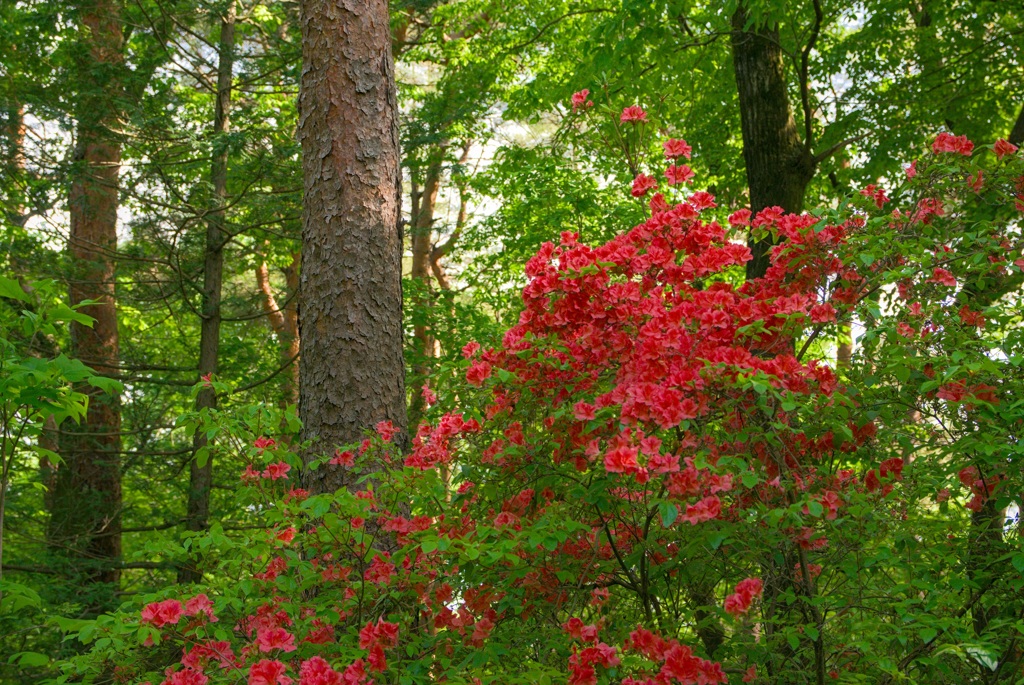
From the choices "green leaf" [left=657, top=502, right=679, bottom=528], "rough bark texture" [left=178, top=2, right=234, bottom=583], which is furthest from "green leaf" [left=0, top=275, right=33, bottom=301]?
Answer: "rough bark texture" [left=178, top=2, right=234, bottom=583]

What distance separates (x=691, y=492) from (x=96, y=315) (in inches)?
324

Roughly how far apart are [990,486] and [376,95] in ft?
10.8

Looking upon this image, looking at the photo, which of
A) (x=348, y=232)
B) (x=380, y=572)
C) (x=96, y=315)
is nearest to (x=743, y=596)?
(x=380, y=572)

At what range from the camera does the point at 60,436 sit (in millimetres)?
8648

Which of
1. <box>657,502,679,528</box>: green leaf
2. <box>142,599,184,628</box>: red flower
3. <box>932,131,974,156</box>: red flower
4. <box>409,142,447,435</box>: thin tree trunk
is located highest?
<box>409,142,447,435</box>: thin tree trunk

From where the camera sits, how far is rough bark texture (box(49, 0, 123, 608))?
777 cm

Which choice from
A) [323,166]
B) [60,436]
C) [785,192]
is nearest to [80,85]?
[60,436]

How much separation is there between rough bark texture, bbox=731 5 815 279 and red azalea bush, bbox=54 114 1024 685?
2840 millimetres

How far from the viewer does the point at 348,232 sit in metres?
4.47

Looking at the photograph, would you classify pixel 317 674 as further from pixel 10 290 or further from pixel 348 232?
pixel 348 232

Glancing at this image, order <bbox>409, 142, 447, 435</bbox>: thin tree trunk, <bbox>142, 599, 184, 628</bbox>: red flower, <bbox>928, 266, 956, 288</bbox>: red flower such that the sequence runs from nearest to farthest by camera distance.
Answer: <bbox>142, 599, 184, 628</bbox>: red flower < <bbox>928, 266, 956, 288</bbox>: red flower < <bbox>409, 142, 447, 435</bbox>: thin tree trunk

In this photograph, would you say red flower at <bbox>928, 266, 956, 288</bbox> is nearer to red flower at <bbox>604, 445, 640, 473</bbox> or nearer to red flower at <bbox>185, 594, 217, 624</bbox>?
red flower at <bbox>604, 445, 640, 473</bbox>

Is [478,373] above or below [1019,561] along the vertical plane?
above

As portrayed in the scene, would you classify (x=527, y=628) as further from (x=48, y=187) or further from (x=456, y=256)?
(x=456, y=256)
